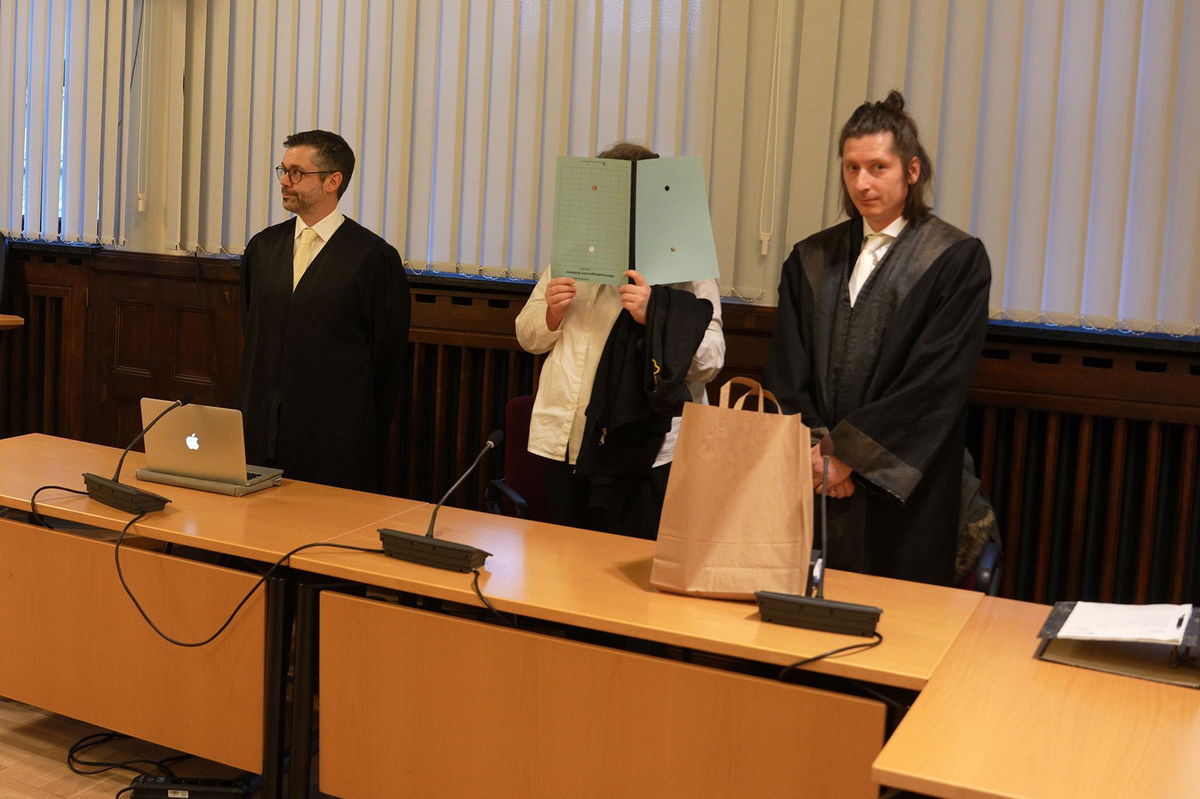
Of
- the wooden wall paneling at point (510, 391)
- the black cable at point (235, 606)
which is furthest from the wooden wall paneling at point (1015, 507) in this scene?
the black cable at point (235, 606)

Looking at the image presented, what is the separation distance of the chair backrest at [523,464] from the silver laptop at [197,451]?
81cm

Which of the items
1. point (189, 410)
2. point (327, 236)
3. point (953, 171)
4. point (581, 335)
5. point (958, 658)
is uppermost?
point (953, 171)

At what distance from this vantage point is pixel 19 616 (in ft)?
9.32

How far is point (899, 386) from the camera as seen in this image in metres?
2.73

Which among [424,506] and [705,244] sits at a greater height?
[705,244]

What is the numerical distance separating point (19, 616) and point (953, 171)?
2.74 meters

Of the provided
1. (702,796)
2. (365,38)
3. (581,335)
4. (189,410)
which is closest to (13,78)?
(365,38)

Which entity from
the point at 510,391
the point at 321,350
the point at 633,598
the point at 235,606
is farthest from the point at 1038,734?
the point at 510,391

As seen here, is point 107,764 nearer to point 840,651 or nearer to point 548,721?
point 548,721

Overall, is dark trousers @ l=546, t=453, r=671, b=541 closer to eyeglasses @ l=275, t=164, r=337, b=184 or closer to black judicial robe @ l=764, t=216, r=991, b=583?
black judicial robe @ l=764, t=216, r=991, b=583

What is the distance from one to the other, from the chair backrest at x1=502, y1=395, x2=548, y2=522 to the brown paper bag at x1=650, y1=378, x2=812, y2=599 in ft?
4.47

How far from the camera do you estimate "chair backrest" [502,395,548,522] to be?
140 inches

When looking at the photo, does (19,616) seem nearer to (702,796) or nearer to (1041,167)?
(702,796)

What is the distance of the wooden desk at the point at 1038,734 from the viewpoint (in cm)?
152
